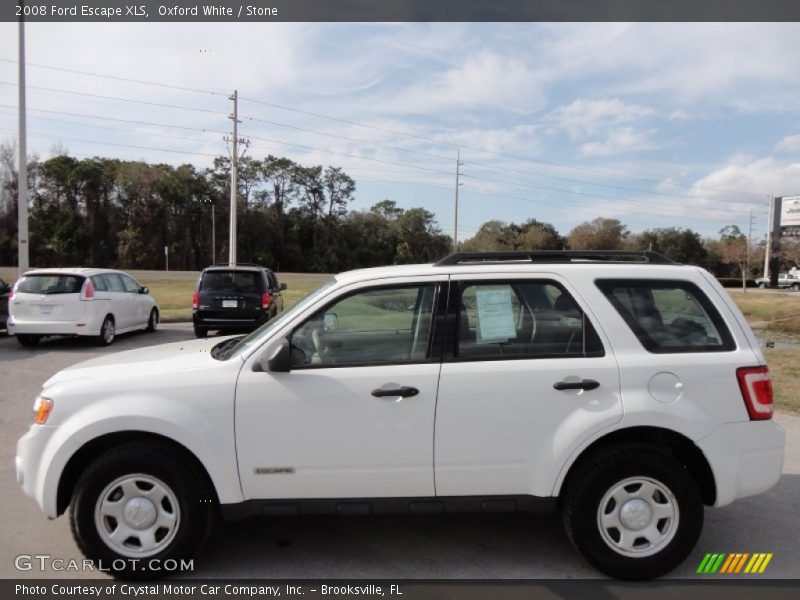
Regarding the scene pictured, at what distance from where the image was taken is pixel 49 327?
1168 centimetres

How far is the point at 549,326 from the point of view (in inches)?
145

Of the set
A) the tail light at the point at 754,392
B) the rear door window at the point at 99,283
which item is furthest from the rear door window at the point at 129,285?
the tail light at the point at 754,392

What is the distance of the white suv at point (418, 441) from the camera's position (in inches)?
133

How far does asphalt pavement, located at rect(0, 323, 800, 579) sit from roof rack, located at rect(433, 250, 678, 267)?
181cm

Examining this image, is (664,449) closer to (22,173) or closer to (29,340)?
(29,340)

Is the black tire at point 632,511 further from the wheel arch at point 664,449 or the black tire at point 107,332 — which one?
the black tire at point 107,332

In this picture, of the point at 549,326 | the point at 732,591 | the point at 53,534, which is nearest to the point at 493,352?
the point at 549,326

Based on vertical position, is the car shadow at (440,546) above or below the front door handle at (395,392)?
below

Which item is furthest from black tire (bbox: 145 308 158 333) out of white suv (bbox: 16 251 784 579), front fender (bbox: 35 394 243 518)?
front fender (bbox: 35 394 243 518)

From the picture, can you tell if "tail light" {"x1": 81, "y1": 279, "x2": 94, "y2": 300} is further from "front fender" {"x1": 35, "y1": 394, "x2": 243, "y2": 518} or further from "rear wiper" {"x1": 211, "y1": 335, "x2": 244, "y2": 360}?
"front fender" {"x1": 35, "y1": 394, "x2": 243, "y2": 518}

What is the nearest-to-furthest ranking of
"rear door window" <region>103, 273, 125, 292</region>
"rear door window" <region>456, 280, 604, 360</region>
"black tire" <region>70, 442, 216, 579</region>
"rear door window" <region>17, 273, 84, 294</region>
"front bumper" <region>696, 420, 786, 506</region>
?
"black tire" <region>70, 442, 216, 579</region>
"front bumper" <region>696, 420, 786, 506</region>
"rear door window" <region>456, 280, 604, 360</region>
"rear door window" <region>17, 273, 84, 294</region>
"rear door window" <region>103, 273, 125, 292</region>

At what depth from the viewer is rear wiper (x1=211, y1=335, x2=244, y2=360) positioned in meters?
3.82

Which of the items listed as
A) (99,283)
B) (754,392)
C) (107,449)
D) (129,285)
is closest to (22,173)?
(129,285)

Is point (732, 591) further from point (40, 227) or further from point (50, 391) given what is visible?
A: point (40, 227)
